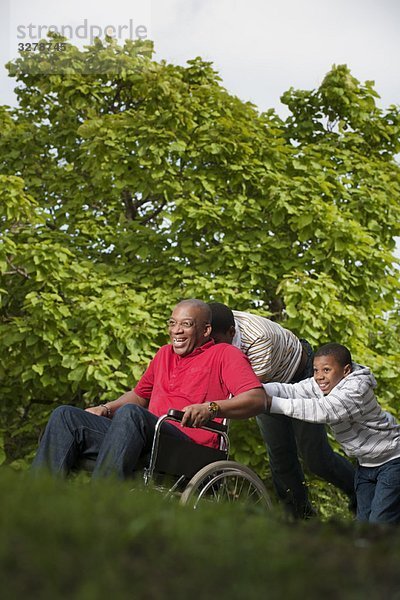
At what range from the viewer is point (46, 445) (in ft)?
12.3

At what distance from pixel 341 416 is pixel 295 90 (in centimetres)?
684

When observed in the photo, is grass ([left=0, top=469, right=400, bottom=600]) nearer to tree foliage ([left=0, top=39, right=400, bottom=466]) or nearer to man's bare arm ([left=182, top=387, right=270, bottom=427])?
man's bare arm ([left=182, top=387, right=270, bottom=427])

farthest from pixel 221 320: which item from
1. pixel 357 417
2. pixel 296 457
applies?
pixel 296 457

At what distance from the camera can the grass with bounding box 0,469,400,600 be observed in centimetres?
148

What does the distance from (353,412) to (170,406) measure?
2.77 ft

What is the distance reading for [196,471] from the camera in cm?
373

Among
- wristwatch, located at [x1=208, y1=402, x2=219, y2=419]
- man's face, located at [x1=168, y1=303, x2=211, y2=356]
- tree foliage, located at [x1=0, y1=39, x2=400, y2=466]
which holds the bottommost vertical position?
wristwatch, located at [x1=208, y1=402, x2=219, y2=419]

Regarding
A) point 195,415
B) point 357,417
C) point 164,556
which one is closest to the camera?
point 164,556

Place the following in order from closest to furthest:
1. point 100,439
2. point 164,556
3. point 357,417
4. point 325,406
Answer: point 164,556 → point 100,439 → point 325,406 → point 357,417

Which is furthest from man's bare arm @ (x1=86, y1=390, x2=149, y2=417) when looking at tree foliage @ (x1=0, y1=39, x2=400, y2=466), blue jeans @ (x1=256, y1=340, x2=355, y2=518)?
tree foliage @ (x1=0, y1=39, x2=400, y2=466)

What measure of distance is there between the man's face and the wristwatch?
52 centimetres

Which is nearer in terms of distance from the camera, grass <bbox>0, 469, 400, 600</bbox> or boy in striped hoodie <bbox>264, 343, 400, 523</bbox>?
grass <bbox>0, 469, 400, 600</bbox>

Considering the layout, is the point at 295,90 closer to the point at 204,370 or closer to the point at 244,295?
the point at 244,295

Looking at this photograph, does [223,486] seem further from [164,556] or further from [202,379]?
[164,556]
